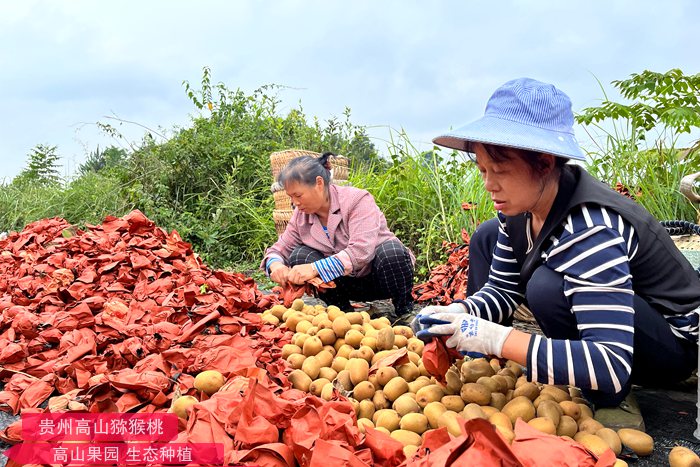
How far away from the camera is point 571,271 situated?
4.95 ft

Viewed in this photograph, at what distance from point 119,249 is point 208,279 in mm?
668

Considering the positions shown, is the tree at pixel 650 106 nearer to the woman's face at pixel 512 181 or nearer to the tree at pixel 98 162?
the woman's face at pixel 512 181

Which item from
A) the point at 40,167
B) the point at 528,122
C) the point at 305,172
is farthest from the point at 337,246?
the point at 40,167

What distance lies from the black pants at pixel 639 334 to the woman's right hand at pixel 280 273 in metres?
1.46

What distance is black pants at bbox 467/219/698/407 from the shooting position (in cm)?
162

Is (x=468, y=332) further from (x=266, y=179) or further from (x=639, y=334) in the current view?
(x=266, y=179)

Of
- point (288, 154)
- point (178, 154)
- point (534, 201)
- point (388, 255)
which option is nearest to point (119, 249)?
Answer: point (388, 255)

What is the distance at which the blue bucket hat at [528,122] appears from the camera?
1450mm

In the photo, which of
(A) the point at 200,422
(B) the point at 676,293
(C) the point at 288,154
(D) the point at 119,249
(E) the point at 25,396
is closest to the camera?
(A) the point at 200,422

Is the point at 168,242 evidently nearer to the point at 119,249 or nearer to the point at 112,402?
the point at 119,249

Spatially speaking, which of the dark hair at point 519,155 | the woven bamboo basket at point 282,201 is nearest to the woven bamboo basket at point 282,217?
the woven bamboo basket at point 282,201

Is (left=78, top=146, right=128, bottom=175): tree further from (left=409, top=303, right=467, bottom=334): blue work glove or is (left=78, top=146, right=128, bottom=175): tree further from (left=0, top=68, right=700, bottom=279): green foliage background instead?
(left=409, top=303, right=467, bottom=334): blue work glove

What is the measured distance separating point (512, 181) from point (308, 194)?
58.9 inches

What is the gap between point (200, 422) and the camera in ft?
4.63
